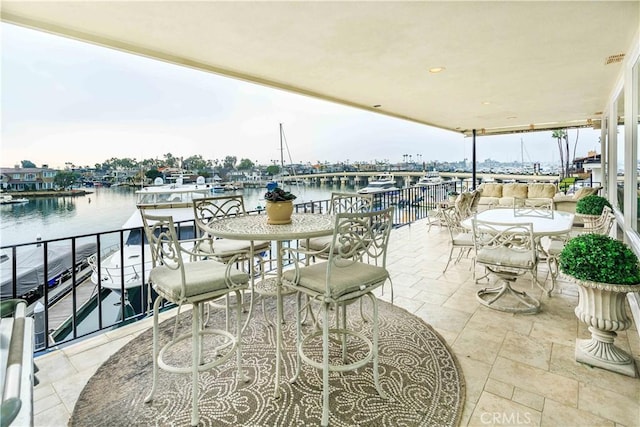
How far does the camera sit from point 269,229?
1.94 meters

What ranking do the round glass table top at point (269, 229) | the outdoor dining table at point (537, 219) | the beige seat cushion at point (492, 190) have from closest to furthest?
1. the round glass table top at point (269, 229)
2. the outdoor dining table at point (537, 219)
3. the beige seat cushion at point (492, 190)

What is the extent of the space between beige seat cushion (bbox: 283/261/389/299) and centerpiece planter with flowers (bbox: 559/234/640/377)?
1.29m

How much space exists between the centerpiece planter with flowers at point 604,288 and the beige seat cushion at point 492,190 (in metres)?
7.10

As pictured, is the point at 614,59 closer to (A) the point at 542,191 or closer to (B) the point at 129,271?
(A) the point at 542,191

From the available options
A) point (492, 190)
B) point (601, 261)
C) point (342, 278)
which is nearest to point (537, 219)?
point (601, 261)

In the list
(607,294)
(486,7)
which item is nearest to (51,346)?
(607,294)

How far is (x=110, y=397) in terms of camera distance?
1798mm

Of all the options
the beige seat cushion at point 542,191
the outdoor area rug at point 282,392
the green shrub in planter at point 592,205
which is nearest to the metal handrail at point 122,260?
the outdoor area rug at point 282,392

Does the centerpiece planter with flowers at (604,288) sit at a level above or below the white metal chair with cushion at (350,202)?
below

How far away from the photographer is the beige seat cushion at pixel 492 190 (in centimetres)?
852

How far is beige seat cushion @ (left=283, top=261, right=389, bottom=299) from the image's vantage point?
1686mm

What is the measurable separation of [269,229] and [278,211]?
0.24 meters

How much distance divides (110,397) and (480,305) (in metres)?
2.98

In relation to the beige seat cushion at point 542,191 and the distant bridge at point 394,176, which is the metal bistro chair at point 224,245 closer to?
the distant bridge at point 394,176
